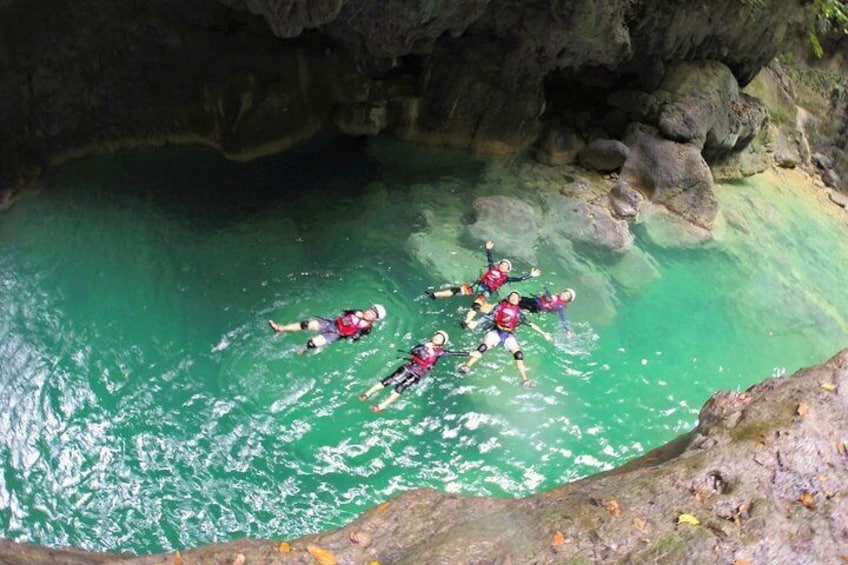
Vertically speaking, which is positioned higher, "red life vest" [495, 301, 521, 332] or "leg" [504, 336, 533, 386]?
"red life vest" [495, 301, 521, 332]

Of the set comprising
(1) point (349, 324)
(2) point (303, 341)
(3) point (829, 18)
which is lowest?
(2) point (303, 341)

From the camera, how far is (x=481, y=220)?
11.0 metres

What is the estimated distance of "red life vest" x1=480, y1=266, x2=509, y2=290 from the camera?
9.64 m

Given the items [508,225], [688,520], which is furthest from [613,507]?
[508,225]

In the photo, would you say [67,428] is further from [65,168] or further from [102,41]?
[102,41]

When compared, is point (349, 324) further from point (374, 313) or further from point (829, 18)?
point (829, 18)

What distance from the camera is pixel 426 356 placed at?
8164 mm

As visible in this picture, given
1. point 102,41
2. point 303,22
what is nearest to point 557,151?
point 303,22

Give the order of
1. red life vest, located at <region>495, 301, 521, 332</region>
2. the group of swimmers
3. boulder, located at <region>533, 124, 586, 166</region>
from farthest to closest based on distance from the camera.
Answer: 1. boulder, located at <region>533, 124, 586, 166</region>
2. red life vest, located at <region>495, 301, 521, 332</region>
3. the group of swimmers

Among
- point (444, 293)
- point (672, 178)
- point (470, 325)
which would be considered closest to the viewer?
point (470, 325)

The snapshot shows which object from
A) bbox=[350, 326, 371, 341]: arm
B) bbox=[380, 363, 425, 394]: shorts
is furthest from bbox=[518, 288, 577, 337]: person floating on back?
bbox=[350, 326, 371, 341]: arm

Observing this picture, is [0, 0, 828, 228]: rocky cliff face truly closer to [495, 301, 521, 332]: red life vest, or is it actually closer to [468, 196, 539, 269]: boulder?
[468, 196, 539, 269]: boulder

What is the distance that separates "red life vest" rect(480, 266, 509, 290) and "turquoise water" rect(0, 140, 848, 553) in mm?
479

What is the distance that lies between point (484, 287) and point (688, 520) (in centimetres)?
639
